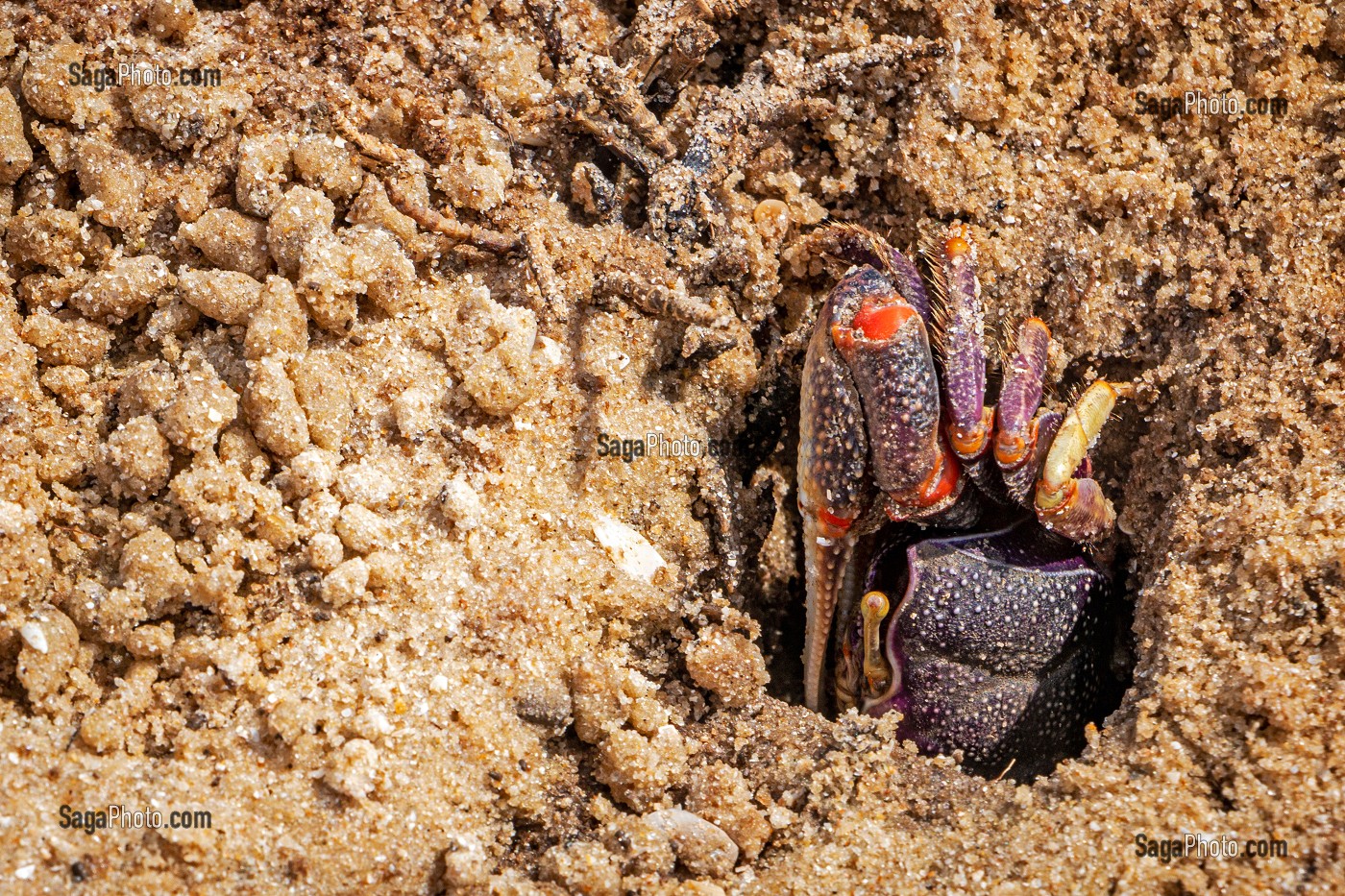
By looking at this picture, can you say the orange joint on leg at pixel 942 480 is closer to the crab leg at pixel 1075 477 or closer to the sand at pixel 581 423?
the crab leg at pixel 1075 477

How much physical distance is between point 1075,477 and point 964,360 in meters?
0.58

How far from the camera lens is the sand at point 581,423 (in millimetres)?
2574

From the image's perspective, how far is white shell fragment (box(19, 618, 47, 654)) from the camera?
2.49m

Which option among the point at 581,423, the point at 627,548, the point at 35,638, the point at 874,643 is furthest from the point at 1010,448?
the point at 35,638

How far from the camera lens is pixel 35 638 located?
8.19 ft

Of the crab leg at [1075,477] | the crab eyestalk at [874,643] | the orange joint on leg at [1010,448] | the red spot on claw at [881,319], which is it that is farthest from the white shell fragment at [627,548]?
the crab leg at [1075,477]

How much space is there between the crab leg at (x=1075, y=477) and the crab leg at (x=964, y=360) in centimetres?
21

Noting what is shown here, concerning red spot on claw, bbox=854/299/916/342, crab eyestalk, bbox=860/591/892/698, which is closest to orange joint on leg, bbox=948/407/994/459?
red spot on claw, bbox=854/299/916/342

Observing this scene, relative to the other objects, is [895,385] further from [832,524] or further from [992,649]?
[992,649]

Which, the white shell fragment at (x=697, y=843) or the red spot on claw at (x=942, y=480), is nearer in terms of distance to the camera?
the white shell fragment at (x=697, y=843)

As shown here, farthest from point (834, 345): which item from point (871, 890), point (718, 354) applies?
point (871, 890)

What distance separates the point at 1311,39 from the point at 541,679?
3.13 meters

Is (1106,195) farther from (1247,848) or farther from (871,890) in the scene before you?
(871,890)

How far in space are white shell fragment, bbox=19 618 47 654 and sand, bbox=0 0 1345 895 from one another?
5cm
